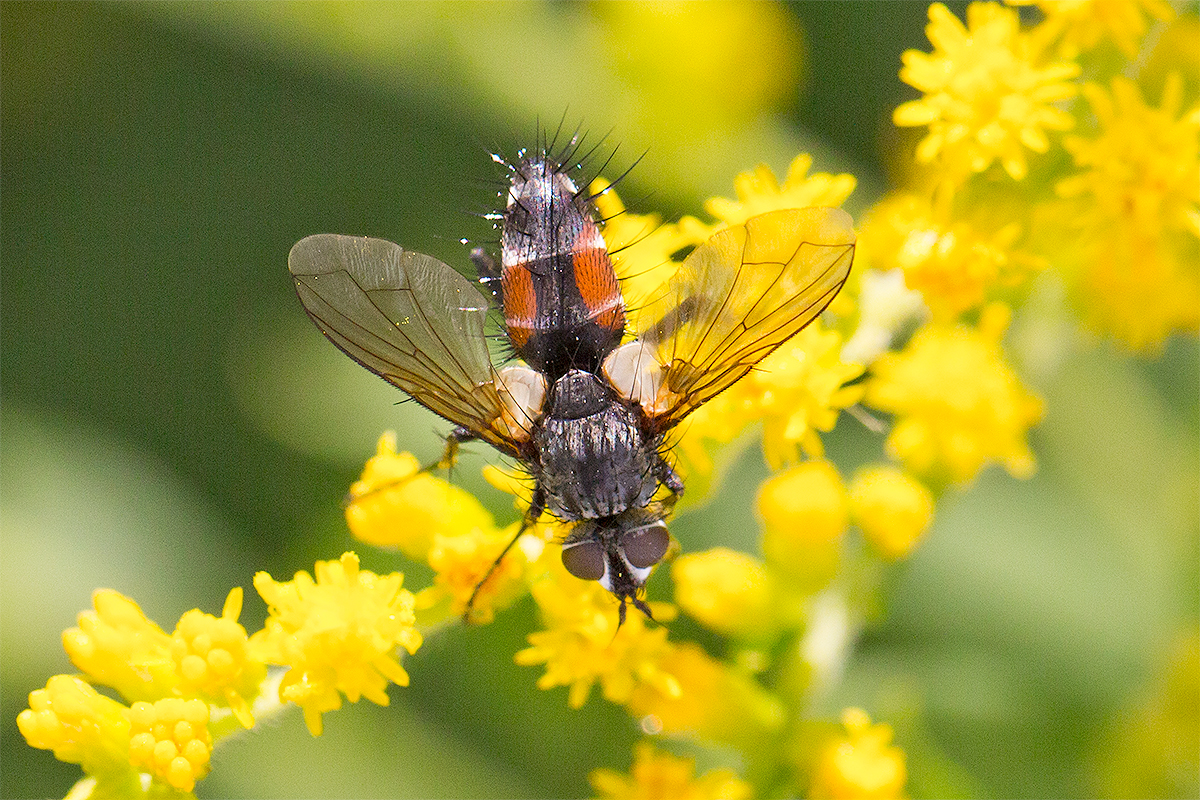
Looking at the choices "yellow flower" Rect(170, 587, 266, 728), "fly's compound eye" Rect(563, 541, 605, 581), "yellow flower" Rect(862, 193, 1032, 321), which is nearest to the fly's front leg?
"fly's compound eye" Rect(563, 541, 605, 581)

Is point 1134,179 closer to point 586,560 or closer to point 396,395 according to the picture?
point 586,560

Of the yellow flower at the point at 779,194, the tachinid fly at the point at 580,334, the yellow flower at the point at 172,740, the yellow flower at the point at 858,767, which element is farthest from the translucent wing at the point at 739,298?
the yellow flower at the point at 172,740

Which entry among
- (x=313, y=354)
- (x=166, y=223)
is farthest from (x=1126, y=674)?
(x=166, y=223)

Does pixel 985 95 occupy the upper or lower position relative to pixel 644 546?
upper

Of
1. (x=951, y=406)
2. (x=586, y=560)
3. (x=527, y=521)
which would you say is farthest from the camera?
(x=951, y=406)

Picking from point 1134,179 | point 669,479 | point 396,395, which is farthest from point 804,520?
point 396,395

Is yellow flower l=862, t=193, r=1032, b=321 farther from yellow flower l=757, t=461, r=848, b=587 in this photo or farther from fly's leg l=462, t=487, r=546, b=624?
fly's leg l=462, t=487, r=546, b=624

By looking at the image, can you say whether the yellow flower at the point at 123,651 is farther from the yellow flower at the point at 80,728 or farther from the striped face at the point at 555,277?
the striped face at the point at 555,277
